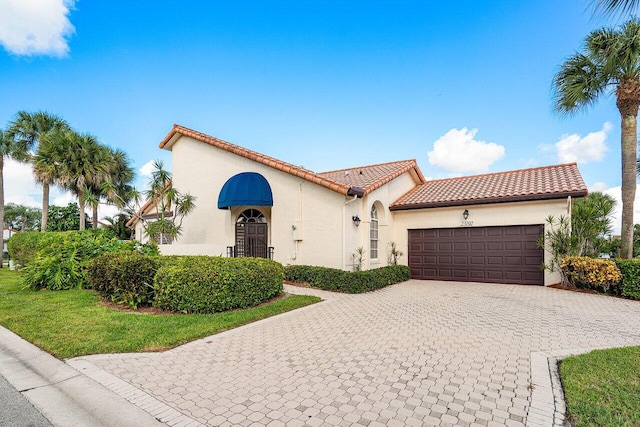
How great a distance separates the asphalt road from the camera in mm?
3502

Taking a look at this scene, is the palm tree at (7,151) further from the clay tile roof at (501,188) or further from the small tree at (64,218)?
the clay tile roof at (501,188)

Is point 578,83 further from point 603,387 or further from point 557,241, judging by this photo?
point 603,387

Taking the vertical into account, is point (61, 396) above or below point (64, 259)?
below

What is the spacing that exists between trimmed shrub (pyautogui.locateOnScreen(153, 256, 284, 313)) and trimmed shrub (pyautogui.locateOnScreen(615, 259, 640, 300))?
12395 mm

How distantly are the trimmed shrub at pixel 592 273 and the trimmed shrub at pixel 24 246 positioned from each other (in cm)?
2584

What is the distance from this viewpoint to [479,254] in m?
14.8

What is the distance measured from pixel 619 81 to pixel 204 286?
17201mm

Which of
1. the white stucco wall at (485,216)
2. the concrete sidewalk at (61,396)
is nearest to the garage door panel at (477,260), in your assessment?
the white stucco wall at (485,216)

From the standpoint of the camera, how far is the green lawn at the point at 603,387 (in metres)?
A: 3.44

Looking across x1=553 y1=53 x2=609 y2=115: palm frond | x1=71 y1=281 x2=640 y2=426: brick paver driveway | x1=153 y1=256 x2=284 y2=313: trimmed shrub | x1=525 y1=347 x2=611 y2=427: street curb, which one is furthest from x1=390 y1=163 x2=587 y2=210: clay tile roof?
x1=153 y1=256 x2=284 y2=313: trimmed shrub

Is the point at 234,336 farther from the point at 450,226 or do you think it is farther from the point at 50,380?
the point at 450,226

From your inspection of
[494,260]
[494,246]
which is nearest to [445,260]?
[494,260]

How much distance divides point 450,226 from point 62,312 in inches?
591

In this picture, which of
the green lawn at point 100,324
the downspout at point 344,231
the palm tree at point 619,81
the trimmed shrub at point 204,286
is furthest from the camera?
the downspout at point 344,231
